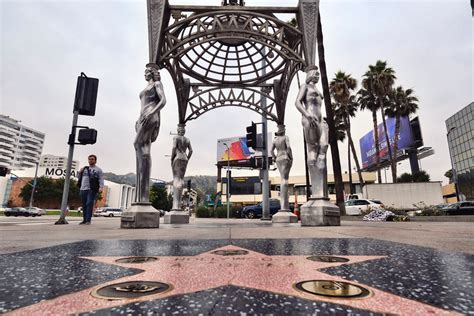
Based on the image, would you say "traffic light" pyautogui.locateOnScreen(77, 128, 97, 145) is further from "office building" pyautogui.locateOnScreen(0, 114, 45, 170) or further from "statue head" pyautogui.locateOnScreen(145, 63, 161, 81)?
"office building" pyautogui.locateOnScreen(0, 114, 45, 170)

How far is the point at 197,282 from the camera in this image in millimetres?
1003

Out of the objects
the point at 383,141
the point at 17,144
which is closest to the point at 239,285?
the point at 383,141

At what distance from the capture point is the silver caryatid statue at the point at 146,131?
207 inches

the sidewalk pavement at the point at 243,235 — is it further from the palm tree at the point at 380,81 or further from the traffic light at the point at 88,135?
the palm tree at the point at 380,81

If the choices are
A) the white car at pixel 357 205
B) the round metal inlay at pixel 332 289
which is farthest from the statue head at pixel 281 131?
the white car at pixel 357 205

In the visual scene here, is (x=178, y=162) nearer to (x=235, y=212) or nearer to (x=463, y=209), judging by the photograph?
(x=235, y=212)

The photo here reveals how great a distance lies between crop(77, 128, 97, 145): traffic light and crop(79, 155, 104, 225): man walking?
1.97 feet

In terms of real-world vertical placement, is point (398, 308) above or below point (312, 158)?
below

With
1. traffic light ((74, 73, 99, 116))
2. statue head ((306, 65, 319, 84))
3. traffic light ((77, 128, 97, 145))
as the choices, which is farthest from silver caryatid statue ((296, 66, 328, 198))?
traffic light ((74, 73, 99, 116))

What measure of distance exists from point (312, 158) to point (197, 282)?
5013 millimetres

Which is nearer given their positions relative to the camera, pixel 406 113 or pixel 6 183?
pixel 406 113

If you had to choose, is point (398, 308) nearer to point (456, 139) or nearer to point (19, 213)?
point (19, 213)

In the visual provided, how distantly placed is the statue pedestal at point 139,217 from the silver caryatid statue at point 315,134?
332cm

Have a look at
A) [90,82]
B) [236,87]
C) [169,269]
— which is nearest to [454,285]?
[169,269]
